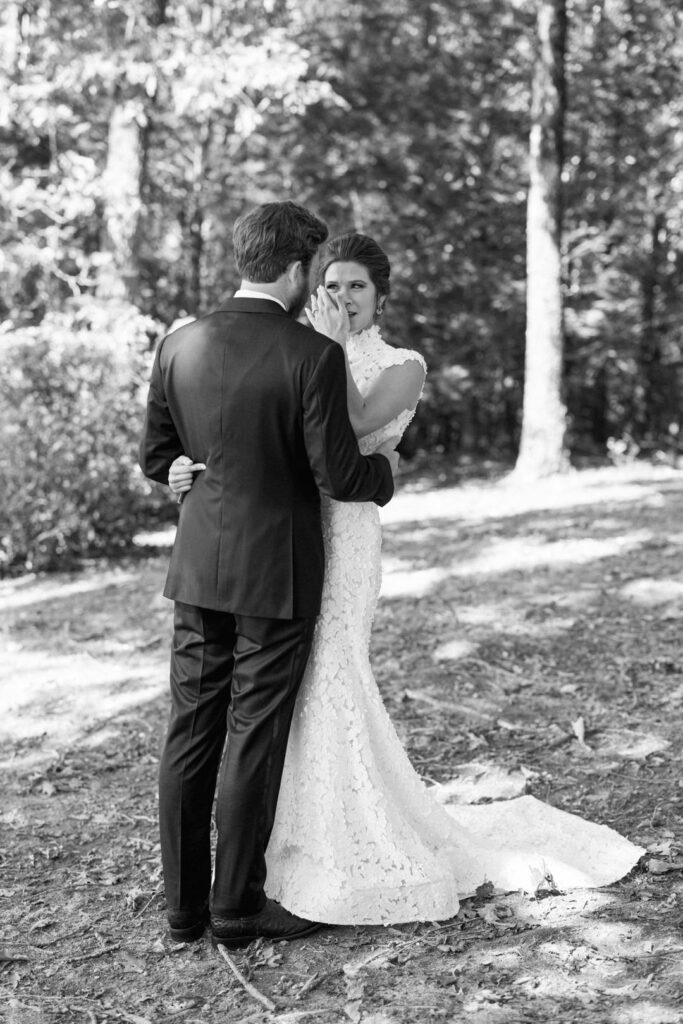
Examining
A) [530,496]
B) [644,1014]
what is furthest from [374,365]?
[530,496]

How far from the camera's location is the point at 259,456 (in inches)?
119

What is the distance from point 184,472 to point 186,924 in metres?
1.38

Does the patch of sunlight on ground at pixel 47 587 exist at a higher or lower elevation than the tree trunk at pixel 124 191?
lower

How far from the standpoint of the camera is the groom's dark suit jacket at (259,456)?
2.94 meters

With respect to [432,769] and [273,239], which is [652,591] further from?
[273,239]

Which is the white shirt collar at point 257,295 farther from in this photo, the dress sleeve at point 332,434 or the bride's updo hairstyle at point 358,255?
the bride's updo hairstyle at point 358,255

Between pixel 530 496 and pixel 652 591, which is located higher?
pixel 530 496

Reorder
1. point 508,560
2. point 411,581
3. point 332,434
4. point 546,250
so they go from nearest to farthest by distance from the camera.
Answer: point 332,434
point 411,581
point 508,560
point 546,250

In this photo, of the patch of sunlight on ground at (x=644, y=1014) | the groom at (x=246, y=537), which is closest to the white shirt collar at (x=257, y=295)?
the groom at (x=246, y=537)

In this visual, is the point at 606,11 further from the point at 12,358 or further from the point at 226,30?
the point at 12,358

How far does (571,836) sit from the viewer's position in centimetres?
387

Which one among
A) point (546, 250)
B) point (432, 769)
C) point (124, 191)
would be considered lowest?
point (432, 769)

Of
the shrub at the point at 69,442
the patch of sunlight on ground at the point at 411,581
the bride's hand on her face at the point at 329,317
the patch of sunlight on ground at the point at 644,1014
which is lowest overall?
the patch of sunlight on ground at the point at 644,1014

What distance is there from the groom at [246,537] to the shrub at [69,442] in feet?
19.1
